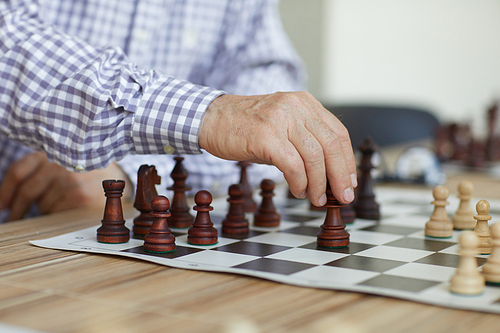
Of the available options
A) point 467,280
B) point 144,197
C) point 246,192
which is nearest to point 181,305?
point 467,280

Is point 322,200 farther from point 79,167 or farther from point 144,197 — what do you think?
point 79,167

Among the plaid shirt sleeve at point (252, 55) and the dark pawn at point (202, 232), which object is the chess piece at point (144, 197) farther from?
the plaid shirt sleeve at point (252, 55)

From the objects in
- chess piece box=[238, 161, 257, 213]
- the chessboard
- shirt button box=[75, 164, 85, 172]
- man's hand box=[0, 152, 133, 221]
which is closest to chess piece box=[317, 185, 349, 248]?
the chessboard

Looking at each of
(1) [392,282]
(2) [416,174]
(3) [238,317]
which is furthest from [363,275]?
(2) [416,174]

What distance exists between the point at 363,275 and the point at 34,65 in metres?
0.98

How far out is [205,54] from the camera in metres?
2.36

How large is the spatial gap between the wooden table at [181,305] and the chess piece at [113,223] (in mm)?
138

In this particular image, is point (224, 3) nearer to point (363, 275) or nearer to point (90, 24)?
point (90, 24)

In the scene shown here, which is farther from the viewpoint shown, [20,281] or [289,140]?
[289,140]

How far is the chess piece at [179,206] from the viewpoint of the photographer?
4.07 feet

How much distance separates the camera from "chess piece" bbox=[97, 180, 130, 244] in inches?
41.8

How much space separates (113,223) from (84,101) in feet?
1.11

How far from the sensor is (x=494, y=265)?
31.5 inches

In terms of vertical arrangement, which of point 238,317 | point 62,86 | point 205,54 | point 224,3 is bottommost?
point 238,317
